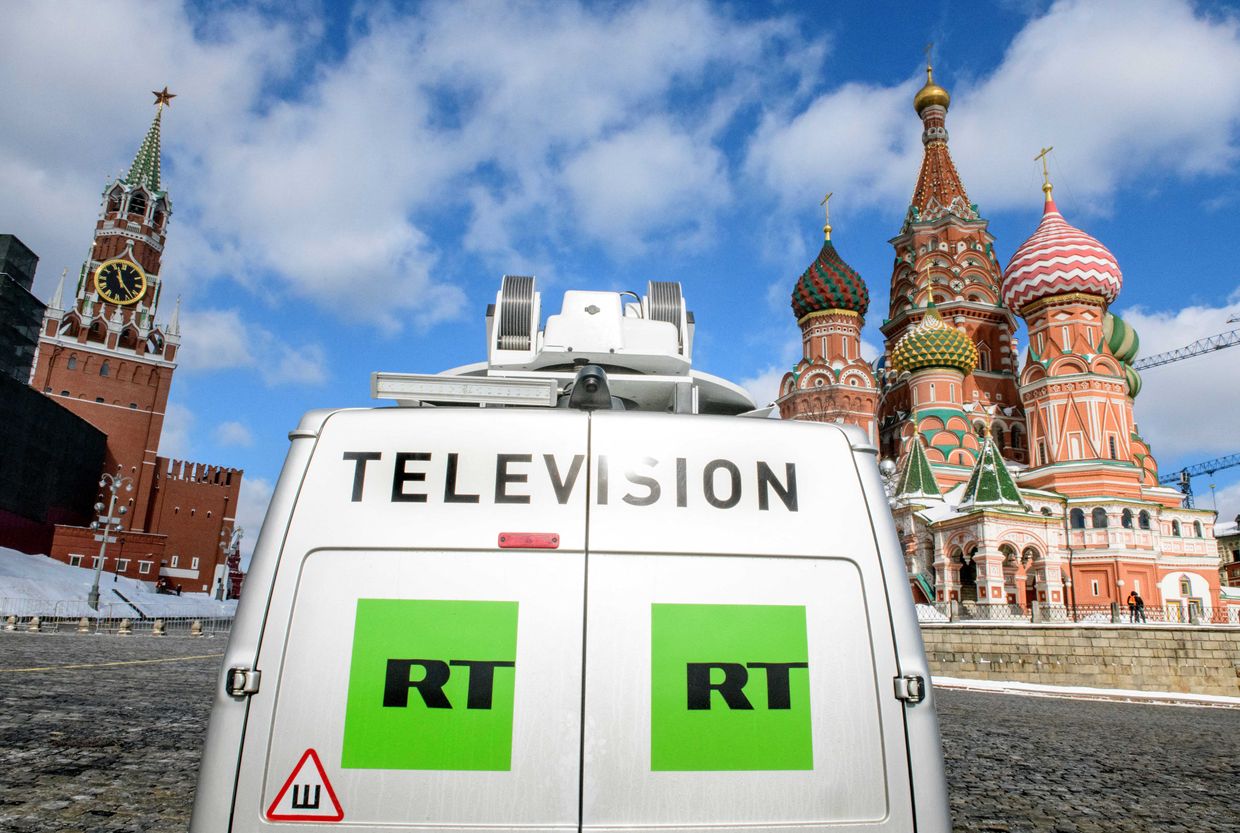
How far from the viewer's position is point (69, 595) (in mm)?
36188

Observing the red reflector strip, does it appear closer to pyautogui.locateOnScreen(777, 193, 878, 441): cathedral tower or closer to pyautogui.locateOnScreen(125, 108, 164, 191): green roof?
pyautogui.locateOnScreen(777, 193, 878, 441): cathedral tower

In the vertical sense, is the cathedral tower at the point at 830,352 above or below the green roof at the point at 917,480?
above

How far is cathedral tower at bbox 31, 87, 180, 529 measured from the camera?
176 feet

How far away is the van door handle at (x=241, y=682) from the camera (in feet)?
6.11

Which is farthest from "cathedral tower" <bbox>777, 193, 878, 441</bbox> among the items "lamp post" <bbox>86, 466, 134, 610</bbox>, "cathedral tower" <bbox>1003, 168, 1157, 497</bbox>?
"lamp post" <bbox>86, 466, 134, 610</bbox>

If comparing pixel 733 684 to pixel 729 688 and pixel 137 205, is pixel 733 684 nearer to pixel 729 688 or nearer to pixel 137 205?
pixel 729 688

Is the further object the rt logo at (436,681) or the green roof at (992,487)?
the green roof at (992,487)

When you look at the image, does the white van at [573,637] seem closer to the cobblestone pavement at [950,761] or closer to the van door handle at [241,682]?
the van door handle at [241,682]

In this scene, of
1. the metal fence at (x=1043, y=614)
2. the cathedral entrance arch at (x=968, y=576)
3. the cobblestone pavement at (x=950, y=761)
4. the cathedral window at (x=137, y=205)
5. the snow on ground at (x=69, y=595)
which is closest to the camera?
the cobblestone pavement at (x=950, y=761)

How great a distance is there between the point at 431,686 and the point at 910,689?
111cm

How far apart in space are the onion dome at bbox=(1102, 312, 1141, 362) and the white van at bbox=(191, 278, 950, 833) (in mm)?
55094

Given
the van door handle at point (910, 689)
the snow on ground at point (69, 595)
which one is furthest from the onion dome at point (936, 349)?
the van door handle at point (910, 689)

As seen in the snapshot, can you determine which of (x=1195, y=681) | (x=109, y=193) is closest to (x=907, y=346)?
(x=1195, y=681)

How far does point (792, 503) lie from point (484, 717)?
2.97 feet
